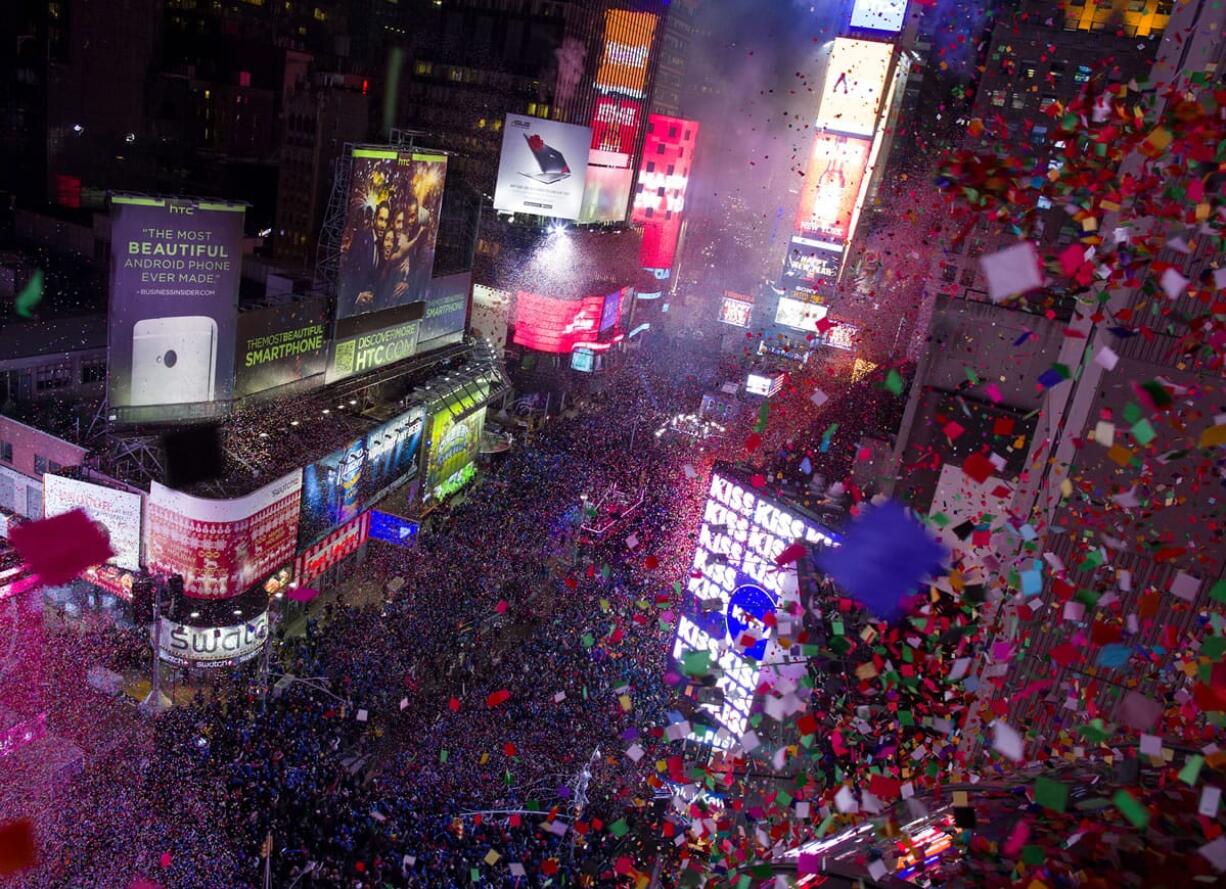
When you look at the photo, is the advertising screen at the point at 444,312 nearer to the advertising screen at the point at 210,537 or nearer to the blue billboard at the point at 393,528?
→ the blue billboard at the point at 393,528

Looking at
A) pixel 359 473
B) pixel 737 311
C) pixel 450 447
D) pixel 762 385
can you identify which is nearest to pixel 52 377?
pixel 359 473

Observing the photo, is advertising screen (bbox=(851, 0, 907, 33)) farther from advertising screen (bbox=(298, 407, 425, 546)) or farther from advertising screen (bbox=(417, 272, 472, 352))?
advertising screen (bbox=(298, 407, 425, 546))

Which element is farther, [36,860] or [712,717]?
[712,717]

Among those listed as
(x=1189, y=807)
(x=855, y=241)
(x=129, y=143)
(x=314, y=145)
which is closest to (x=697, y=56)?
(x=855, y=241)

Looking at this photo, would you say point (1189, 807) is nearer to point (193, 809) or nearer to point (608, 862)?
point (608, 862)

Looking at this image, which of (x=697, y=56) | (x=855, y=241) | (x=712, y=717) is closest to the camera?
(x=712, y=717)

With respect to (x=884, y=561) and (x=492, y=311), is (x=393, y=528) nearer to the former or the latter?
(x=884, y=561)

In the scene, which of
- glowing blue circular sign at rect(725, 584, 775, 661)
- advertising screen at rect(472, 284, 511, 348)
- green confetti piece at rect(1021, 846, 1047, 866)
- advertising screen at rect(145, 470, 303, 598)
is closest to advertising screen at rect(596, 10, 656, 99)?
advertising screen at rect(472, 284, 511, 348)
